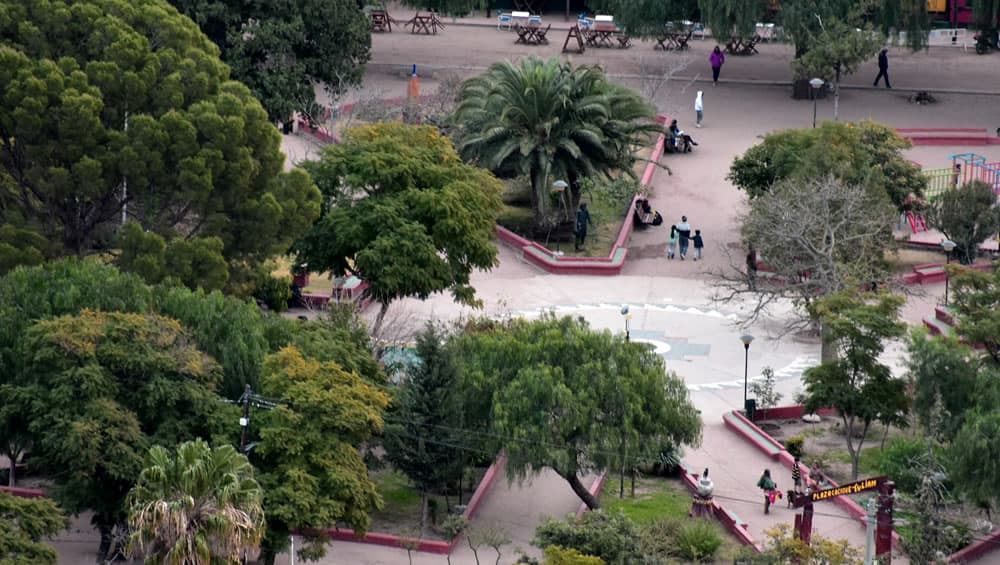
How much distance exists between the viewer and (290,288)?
206 feet

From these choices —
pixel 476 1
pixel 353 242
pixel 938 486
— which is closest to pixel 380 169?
pixel 353 242

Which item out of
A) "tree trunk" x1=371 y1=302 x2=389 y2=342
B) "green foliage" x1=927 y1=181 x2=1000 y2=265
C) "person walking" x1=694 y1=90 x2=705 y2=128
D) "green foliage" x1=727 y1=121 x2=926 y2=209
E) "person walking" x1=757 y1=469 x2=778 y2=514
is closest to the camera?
"person walking" x1=757 y1=469 x2=778 y2=514

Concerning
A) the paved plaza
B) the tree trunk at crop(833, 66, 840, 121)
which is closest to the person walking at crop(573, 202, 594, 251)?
the paved plaza

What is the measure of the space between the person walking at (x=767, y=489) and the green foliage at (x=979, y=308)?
563cm

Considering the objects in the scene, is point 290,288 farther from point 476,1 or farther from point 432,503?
point 476,1

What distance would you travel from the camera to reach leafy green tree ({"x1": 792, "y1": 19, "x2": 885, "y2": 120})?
81.9 metres

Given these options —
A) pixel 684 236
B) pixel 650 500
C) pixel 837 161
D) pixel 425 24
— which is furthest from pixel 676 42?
pixel 650 500

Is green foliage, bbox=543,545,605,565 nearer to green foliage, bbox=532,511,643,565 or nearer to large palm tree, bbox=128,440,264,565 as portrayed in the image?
green foliage, bbox=532,511,643,565

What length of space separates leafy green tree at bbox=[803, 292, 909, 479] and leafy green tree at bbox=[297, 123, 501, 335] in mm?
10357

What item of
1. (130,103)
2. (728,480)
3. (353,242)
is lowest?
(728,480)

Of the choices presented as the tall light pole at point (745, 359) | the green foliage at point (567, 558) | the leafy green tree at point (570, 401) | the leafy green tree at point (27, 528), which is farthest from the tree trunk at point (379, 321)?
the leafy green tree at point (27, 528)

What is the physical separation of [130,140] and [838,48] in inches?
1330

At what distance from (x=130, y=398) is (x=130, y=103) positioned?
10.9 m

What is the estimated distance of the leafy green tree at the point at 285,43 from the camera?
251 feet
